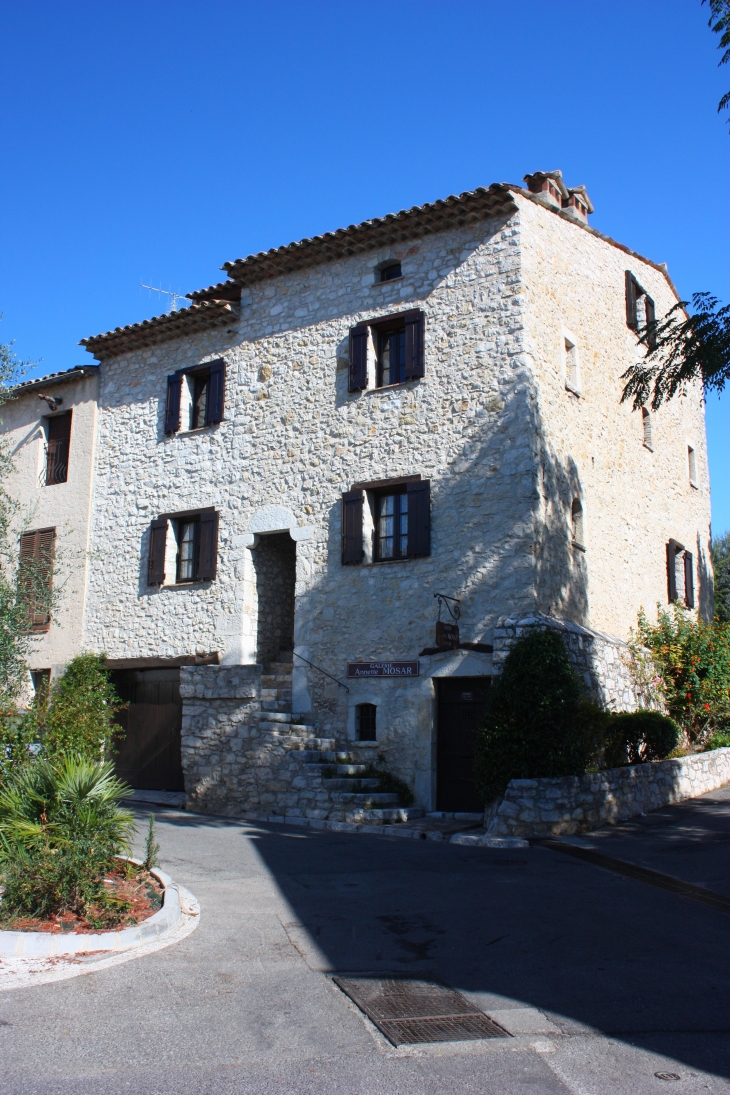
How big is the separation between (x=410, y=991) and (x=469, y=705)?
27.4 feet

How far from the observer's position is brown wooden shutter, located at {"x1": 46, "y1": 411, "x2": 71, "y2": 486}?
19.7 metres

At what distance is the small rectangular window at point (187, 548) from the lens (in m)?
17.2

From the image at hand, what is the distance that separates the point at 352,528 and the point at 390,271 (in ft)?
15.8

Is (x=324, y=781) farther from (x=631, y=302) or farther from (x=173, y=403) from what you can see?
(x=631, y=302)

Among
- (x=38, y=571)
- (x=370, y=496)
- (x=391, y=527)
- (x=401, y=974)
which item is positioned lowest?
(x=401, y=974)

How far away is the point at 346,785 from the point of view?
13.3m

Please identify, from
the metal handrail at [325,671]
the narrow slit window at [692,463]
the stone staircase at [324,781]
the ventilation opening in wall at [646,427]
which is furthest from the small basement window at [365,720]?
the narrow slit window at [692,463]

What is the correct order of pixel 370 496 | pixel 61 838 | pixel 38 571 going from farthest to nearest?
pixel 370 496
pixel 38 571
pixel 61 838

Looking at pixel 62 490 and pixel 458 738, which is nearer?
pixel 458 738

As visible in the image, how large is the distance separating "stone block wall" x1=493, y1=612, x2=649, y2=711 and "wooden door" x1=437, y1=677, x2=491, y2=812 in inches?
43.1

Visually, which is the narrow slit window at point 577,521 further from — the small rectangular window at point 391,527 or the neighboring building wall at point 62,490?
the neighboring building wall at point 62,490

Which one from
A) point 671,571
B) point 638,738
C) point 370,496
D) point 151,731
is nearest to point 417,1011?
point 638,738

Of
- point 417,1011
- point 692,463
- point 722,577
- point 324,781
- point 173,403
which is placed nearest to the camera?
point 417,1011

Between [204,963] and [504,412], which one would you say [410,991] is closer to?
[204,963]
